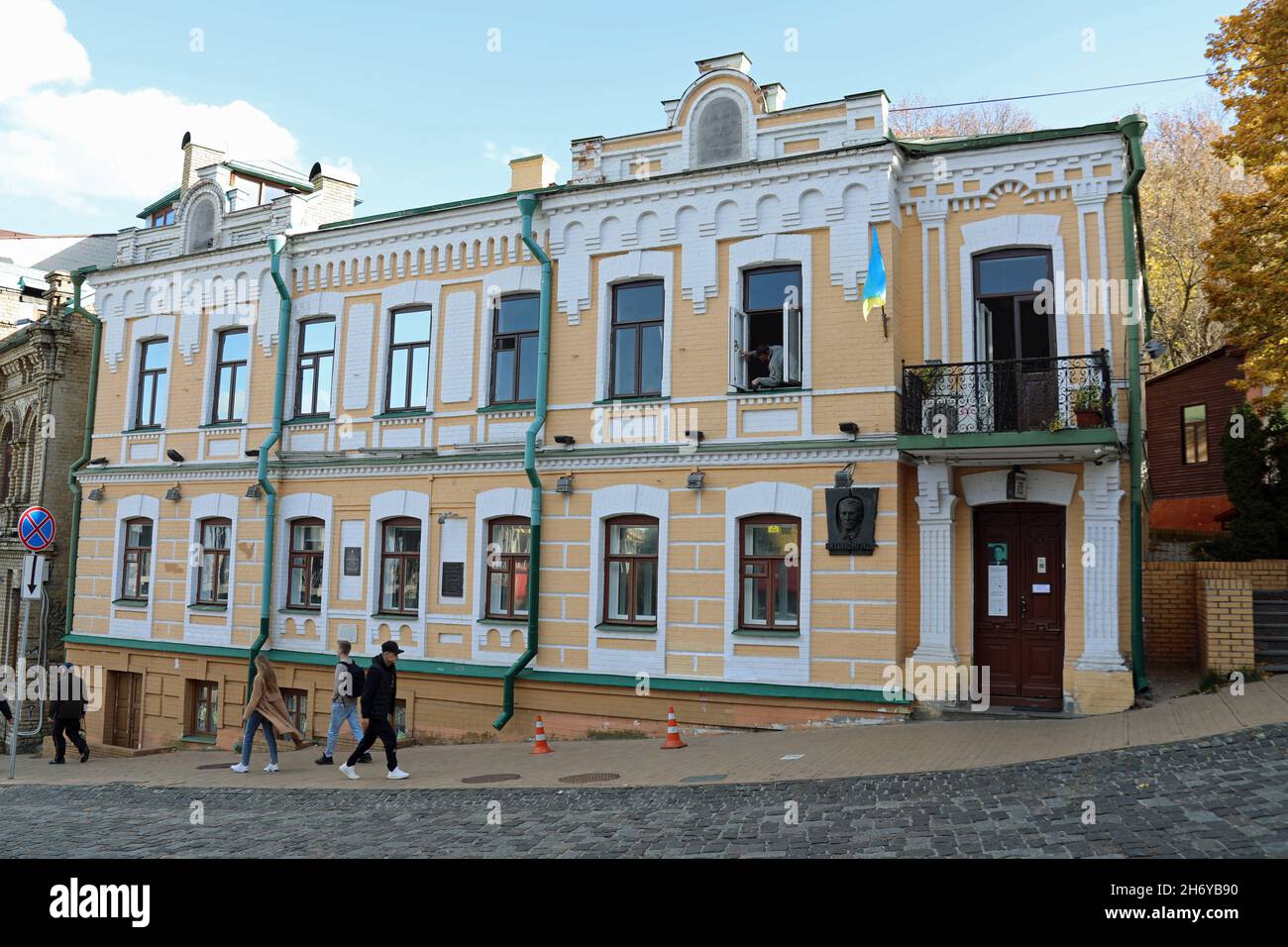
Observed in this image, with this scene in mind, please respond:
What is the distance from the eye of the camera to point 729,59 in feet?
48.2

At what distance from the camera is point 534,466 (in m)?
15.4

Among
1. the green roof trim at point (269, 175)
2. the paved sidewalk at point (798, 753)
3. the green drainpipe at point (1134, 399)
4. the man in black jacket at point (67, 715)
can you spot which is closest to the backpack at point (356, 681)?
the paved sidewalk at point (798, 753)

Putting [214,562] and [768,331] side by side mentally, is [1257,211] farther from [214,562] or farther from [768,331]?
[214,562]

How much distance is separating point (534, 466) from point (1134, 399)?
8.42m

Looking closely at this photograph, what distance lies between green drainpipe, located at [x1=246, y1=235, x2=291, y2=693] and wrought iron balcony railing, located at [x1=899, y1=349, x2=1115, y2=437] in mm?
11078

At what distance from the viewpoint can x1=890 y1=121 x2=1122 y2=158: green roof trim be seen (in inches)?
506

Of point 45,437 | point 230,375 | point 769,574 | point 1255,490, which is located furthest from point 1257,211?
point 45,437

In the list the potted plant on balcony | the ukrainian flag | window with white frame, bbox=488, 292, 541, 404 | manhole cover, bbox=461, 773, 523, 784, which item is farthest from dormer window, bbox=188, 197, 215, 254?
the potted plant on balcony

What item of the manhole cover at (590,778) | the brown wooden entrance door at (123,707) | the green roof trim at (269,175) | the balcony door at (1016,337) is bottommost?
the brown wooden entrance door at (123,707)

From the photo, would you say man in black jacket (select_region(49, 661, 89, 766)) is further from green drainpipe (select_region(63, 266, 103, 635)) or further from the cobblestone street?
the cobblestone street

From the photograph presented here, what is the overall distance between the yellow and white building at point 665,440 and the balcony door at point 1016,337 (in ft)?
0.15

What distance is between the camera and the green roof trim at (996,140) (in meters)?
12.8

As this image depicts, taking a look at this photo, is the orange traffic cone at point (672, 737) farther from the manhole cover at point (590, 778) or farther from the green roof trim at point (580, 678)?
the manhole cover at point (590, 778)

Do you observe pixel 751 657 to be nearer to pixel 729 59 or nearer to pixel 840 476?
pixel 840 476
